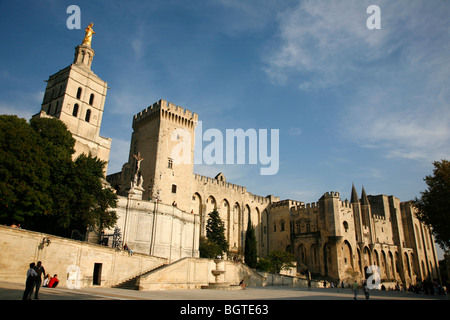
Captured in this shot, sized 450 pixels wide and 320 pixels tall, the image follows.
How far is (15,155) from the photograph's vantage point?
59.5ft

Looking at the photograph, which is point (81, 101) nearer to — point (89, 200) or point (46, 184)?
point (89, 200)

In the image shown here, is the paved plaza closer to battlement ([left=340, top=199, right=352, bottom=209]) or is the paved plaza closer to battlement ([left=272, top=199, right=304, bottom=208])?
battlement ([left=340, top=199, right=352, bottom=209])

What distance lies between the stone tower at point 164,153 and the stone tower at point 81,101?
12.9 feet

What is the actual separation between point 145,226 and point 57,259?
8649mm

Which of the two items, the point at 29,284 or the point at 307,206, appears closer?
the point at 29,284

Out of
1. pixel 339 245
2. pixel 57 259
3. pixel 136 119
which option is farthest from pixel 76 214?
pixel 339 245

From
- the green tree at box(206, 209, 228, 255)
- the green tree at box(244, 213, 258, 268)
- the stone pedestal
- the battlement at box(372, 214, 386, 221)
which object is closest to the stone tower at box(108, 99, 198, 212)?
the green tree at box(206, 209, 228, 255)

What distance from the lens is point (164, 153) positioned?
36531 millimetres

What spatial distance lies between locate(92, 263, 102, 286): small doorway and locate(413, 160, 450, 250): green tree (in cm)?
2308

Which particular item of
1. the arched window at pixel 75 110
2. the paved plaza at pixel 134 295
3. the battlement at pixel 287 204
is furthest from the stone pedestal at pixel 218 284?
the battlement at pixel 287 204

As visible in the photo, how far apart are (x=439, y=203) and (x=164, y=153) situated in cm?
2607

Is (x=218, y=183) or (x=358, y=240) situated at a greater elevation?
(x=218, y=183)

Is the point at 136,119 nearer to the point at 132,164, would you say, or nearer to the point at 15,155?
the point at 132,164

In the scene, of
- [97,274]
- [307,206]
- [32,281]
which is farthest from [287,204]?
[32,281]
